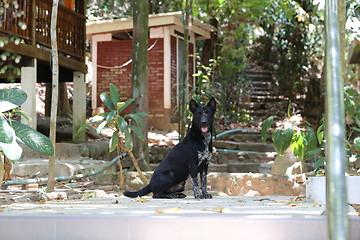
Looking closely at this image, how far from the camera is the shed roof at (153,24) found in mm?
16938

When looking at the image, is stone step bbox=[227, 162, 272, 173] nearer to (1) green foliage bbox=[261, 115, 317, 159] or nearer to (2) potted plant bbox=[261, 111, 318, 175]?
(2) potted plant bbox=[261, 111, 318, 175]

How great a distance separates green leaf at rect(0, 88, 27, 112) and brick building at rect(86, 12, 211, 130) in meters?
11.7

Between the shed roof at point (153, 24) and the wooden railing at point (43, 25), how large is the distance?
12.7ft

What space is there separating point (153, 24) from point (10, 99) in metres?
12.2

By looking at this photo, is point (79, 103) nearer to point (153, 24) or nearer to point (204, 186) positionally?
point (153, 24)

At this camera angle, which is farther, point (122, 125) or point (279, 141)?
point (279, 141)

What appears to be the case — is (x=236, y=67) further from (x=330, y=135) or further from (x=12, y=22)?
(x=330, y=135)

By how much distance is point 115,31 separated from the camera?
59.0ft

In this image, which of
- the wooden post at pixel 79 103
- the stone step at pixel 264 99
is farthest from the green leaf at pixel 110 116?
the stone step at pixel 264 99

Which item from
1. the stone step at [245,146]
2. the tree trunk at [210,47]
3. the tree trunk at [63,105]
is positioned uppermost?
the tree trunk at [210,47]

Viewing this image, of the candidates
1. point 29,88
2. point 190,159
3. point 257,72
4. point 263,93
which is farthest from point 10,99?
point 257,72

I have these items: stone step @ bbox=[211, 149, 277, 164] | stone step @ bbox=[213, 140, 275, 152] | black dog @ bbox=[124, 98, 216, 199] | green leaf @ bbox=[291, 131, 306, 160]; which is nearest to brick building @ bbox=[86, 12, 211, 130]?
stone step @ bbox=[213, 140, 275, 152]

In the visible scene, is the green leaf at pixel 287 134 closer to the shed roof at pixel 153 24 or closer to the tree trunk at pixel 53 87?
the tree trunk at pixel 53 87

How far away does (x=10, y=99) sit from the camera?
532 cm
